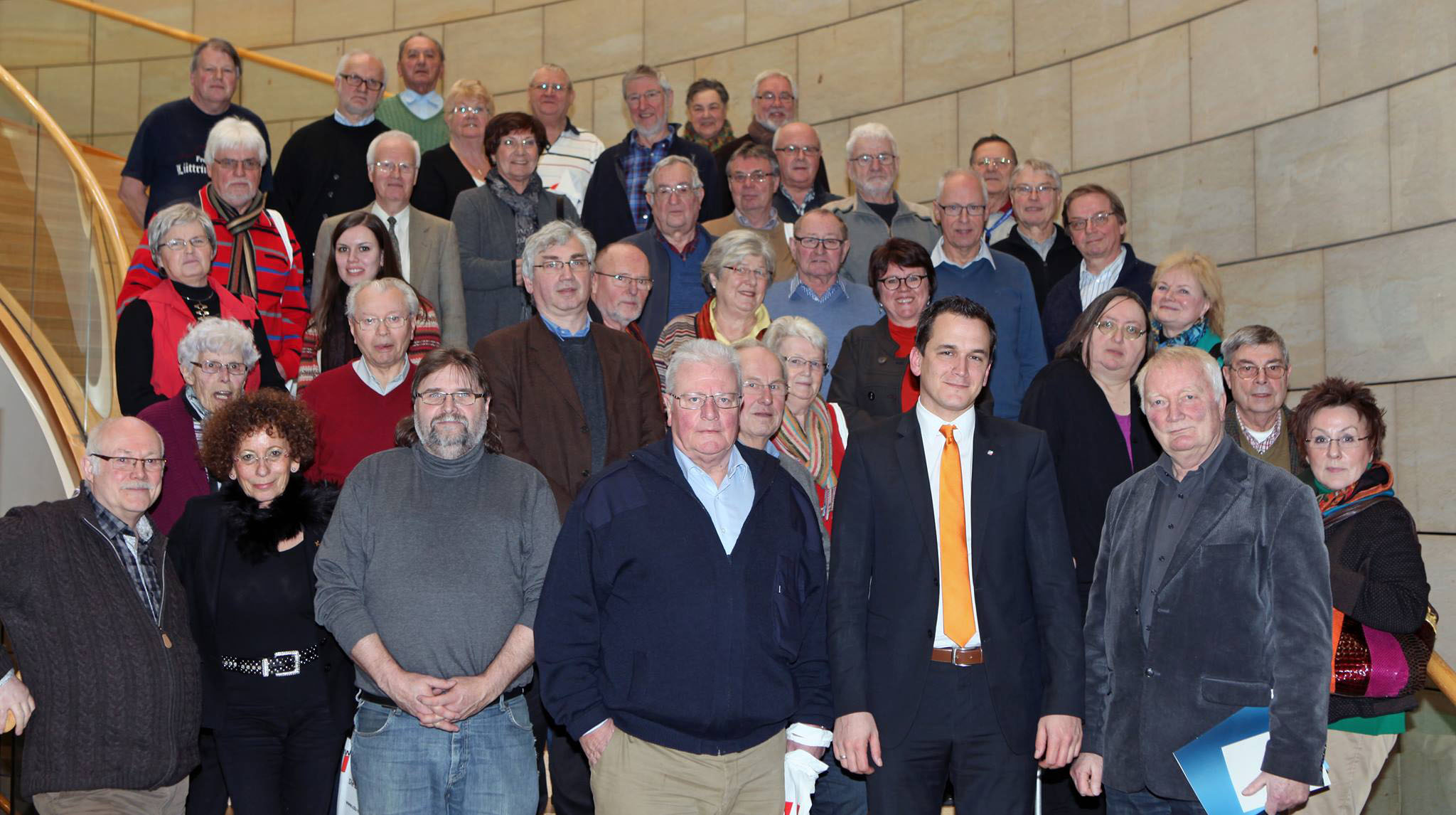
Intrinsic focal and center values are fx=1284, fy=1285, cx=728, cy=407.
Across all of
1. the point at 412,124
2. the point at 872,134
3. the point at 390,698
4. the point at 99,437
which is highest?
the point at 412,124

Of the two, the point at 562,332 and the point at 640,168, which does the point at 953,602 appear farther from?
the point at 640,168

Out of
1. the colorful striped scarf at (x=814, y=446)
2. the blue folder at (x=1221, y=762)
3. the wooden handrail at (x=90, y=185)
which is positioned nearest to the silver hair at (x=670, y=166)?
the colorful striped scarf at (x=814, y=446)

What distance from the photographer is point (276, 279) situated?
550 centimetres

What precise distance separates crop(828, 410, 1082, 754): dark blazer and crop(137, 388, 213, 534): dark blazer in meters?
2.22

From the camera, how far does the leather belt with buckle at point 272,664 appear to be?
3787mm

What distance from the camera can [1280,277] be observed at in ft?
22.5

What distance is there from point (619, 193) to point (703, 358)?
3.47 meters

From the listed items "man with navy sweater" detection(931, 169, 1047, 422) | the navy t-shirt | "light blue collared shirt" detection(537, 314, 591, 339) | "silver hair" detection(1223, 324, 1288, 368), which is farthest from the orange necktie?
the navy t-shirt

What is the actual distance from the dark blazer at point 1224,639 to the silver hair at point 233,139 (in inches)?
162

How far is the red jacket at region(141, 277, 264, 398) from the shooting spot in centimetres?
479

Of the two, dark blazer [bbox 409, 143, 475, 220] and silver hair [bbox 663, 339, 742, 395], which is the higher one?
dark blazer [bbox 409, 143, 475, 220]

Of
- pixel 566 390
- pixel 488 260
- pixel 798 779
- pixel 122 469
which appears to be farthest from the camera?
pixel 488 260

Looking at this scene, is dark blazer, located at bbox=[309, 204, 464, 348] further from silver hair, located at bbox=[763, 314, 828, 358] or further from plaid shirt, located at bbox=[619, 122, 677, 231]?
silver hair, located at bbox=[763, 314, 828, 358]

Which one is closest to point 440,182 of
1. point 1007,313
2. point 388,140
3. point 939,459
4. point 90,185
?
point 388,140
